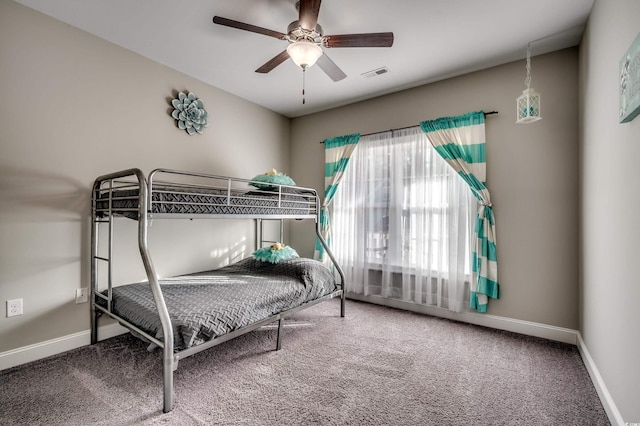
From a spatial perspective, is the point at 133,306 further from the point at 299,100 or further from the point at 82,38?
the point at 299,100

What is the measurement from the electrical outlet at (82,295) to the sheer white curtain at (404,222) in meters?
2.63

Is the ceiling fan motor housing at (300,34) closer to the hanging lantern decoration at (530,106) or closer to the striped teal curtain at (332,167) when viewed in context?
the hanging lantern decoration at (530,106)

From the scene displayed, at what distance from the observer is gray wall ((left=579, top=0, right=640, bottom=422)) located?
54.2 inches

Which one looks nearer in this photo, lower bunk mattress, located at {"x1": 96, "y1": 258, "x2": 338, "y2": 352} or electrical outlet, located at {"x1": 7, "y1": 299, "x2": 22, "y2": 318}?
lower bunk mattress, located at {"x1": 96, "y1": 258, "x2": 338, "y2": 352}

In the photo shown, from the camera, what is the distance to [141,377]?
196 cm

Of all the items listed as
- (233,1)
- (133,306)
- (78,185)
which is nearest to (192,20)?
(233,1)

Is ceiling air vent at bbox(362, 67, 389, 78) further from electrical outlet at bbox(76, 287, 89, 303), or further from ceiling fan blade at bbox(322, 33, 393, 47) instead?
electrical outlet at bbox(76, 287, 89, 303)

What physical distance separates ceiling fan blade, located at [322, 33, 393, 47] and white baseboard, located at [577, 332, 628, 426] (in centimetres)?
243

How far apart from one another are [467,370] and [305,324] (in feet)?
4.80

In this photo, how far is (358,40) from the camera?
6.25 feet

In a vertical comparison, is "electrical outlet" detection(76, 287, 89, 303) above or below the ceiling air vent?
below

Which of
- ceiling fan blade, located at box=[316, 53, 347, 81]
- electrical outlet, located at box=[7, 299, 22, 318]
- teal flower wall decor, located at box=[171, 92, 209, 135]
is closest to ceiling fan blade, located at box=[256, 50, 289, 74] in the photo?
ceiling fan blade, located at box=[316, 53, 347, 81]

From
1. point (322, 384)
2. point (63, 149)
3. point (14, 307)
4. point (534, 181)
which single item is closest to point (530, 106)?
point (534, 181)

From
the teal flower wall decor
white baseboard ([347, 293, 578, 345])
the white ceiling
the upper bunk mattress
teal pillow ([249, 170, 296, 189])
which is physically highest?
the white ceiling
